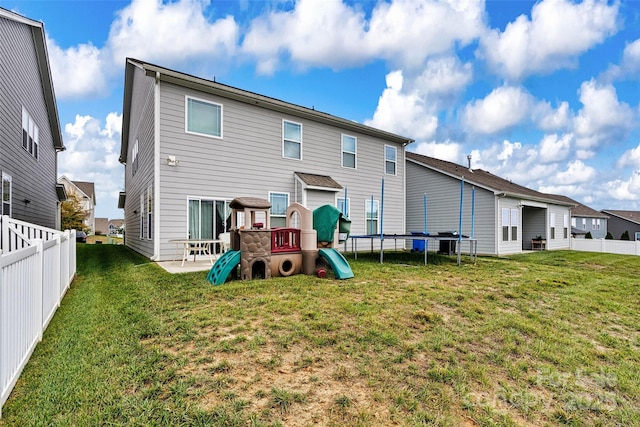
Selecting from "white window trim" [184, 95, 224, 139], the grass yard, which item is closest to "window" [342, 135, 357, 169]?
"white window trim" [184, 95, 224, 139]

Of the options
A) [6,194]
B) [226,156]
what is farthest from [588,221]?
[6,194]

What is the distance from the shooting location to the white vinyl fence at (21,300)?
7.70 ft

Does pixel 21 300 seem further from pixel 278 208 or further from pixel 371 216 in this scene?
pixel 371 216

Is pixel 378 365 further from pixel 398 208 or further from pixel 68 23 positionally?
pixel 68 23

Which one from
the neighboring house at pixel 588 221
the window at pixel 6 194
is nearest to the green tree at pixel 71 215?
the window at pixel 6 194

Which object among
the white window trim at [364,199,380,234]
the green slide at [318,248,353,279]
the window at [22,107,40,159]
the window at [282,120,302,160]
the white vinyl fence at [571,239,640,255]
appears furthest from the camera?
the white vinyl fence at [571,239,640,255]

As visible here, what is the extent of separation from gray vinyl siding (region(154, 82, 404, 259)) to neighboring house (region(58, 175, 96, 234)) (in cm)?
3721

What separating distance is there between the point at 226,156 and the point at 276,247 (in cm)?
481

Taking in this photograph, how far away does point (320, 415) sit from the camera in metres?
2.29

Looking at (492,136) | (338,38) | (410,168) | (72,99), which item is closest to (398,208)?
(410,168)

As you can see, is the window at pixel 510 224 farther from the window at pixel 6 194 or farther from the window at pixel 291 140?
the window at pixel 6 194

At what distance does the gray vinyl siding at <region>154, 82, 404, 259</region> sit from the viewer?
31.2 feet

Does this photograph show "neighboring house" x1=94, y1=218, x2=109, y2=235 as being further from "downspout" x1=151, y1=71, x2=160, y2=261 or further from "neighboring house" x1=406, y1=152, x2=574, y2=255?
"neighboring house" x1=406, y1=152, x2=574, y2=255

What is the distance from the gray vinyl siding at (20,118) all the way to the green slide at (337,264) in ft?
29.4
